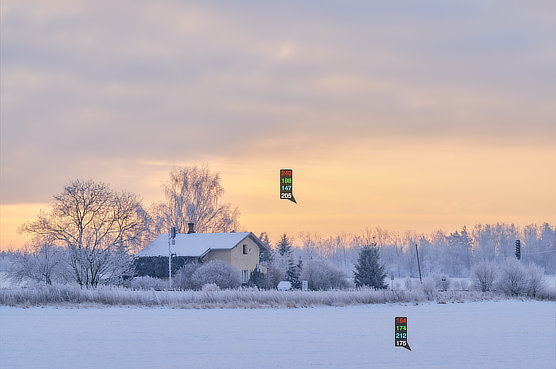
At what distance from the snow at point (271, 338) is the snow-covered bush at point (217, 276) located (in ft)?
46.8

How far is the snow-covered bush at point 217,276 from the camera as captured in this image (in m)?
48.2

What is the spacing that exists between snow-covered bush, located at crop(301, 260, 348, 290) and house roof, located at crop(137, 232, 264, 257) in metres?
6.46

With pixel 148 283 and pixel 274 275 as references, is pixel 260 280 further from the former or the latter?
pixel 148 283

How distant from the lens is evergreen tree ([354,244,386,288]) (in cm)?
6059

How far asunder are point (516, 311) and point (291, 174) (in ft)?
97.8

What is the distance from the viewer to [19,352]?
63.3ft

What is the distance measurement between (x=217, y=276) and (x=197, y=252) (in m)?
7.25

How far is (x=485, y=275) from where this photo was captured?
52438 mm

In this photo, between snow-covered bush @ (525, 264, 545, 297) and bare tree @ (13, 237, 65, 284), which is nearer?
A: snow-covered bush @ (525, 264, 545, 297)

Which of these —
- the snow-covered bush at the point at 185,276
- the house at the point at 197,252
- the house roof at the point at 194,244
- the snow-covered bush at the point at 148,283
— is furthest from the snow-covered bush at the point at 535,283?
the snow-covered bush at the point at 148,283

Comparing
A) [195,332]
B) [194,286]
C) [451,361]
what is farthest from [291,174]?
[194,286]

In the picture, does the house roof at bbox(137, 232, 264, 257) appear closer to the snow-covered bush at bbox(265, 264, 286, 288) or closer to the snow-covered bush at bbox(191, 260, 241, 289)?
the snow-covered bush at bbox(265, 264, 286, 288)

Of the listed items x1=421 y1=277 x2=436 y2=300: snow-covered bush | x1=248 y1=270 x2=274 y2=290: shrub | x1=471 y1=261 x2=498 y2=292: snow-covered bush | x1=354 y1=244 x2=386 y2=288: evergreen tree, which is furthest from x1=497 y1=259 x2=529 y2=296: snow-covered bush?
x1=248 y1=270 x2=274 y2=290: shrub

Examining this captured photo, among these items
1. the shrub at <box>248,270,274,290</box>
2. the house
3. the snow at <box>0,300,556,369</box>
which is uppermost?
the house
